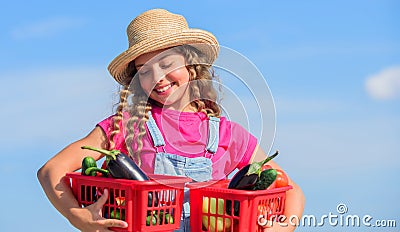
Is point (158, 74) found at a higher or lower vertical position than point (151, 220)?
higher

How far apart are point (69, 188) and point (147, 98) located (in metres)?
0.90

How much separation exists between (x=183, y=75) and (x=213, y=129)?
0.46 meters

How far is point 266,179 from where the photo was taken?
3.87m

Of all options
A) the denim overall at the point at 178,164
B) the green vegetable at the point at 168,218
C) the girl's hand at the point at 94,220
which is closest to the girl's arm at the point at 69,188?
the girl's hand at the point at 94,220

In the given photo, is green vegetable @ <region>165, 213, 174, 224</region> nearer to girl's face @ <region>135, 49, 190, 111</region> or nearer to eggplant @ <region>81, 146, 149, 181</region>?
eggplant @ <region>81, 146, 149, 181</region>

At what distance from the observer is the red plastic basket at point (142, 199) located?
3738 millimetres

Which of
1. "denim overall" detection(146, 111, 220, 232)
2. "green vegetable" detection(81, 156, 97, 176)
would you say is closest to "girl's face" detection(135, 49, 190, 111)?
"denim overall" detection(146, 111, 220, 232)

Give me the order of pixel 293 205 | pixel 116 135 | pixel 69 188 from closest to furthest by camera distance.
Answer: pixel 69 188 < pixel 293 205 < pixel 116 135

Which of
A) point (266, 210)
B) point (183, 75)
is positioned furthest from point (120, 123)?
point (266, 210)

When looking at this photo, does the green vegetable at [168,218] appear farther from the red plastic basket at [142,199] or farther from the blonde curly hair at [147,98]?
the blonde curly hair at [147,98]

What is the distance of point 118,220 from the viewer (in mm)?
3814

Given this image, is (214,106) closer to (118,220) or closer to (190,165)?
(190,165)

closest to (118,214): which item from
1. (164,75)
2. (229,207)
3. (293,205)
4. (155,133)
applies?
(229,207)

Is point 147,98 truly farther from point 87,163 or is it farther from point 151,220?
point 151,220
